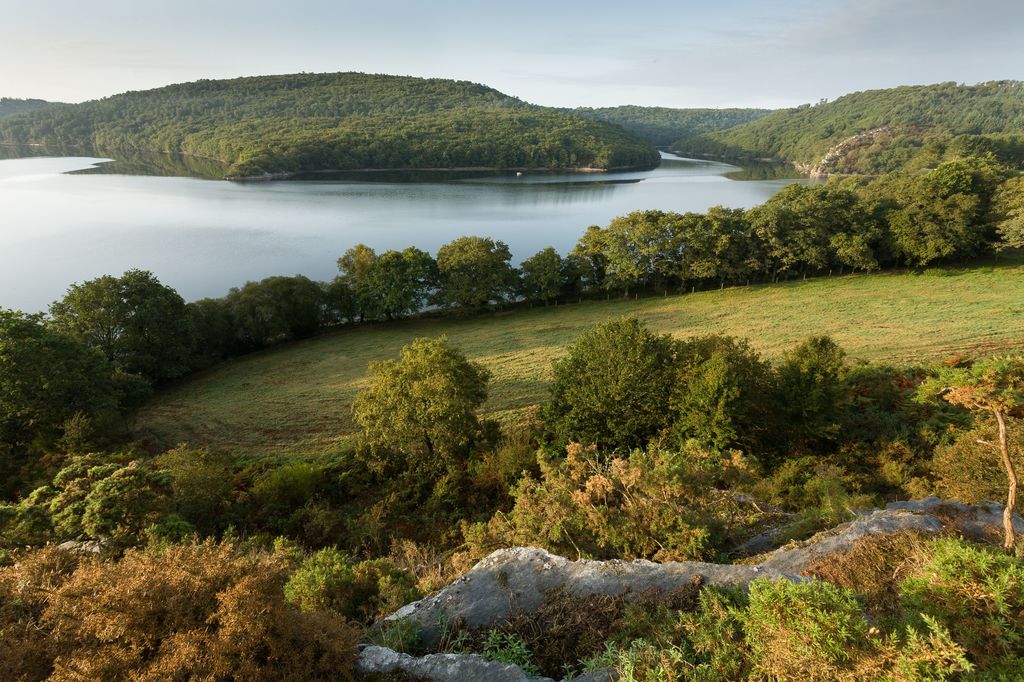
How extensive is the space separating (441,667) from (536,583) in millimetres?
1699

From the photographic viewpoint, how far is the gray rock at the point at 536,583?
5660 mm

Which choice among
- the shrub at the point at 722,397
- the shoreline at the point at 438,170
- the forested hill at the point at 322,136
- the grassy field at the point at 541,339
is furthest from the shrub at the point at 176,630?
the forested hill at the point at 322,136

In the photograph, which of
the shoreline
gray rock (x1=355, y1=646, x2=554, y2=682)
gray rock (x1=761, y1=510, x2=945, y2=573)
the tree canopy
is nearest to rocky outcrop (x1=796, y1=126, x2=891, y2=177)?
the shoreline

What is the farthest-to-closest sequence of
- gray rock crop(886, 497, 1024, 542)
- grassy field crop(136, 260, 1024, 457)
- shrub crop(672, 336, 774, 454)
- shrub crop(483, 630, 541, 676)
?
grassy field crop(136, 260, 1024, 457), shrub crop(672, 336, 774, 454), gray rock crop(886, 497, 1024, 542), shrub crop(483, 630, 541, 676)

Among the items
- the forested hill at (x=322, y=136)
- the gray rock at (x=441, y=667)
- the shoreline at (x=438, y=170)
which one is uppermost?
the forested hill at (x=322, y=136)

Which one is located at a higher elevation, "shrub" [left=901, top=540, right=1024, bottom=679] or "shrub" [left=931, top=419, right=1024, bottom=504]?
"shrub" [left=901, top=540, right=1024, bottom=679]

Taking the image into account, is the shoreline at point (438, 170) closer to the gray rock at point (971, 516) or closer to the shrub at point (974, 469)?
the shrub at point (974, 469)

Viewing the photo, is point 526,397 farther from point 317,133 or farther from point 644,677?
point 317,133

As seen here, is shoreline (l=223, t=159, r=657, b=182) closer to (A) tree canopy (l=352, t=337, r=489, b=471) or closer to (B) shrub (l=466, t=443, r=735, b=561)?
(A) tree canopy (l=352, t=337, r=489, b=471)

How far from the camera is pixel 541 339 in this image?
33094 mm

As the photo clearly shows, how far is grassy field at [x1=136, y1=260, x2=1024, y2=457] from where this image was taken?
73.5ft

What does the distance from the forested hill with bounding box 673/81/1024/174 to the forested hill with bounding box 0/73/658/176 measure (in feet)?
150

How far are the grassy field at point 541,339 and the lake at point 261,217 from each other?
1578cm

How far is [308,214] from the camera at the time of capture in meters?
72.7
